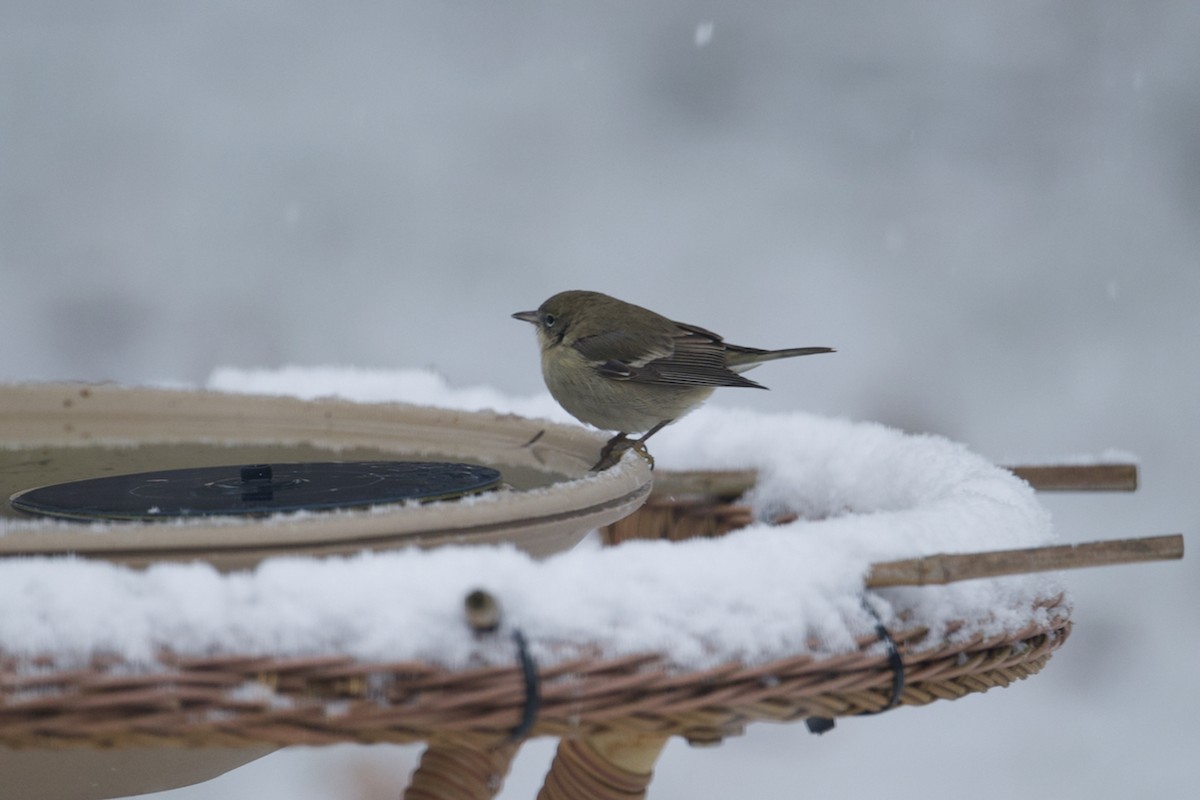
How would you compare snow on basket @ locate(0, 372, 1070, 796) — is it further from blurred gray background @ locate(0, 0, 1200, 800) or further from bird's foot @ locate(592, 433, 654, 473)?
blurred gray background @ locate(0, 0, 1200, 800)

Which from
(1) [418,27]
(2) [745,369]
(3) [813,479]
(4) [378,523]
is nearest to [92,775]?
(4) [378,523]

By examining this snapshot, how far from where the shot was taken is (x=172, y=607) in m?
0.88

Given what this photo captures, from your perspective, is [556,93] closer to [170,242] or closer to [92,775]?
[170,242]

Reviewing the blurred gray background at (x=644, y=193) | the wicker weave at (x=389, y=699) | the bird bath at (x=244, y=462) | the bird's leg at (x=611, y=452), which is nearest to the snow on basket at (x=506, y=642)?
the wicker weave at (x=389, y=699)

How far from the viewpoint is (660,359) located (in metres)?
2.66

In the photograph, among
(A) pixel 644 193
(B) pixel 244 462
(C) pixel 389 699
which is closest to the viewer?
(C) pixel 389 699

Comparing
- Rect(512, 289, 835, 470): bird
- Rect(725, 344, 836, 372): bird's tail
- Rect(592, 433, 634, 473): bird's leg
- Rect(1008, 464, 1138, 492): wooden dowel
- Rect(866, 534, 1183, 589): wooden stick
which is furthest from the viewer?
Rect(725, 344, 836, 372): bird's tail

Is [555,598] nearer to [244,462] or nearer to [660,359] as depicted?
[244,462]

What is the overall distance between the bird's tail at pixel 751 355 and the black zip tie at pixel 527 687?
1.87 m

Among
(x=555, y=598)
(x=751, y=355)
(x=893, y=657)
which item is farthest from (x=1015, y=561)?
(x=751, y=355)

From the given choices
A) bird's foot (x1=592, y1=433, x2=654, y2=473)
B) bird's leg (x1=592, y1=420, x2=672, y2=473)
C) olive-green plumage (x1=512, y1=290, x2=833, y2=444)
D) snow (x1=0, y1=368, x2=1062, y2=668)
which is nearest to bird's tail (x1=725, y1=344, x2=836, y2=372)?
olive-green plumage (x1=512, y1=290, x2=833, y2=444)

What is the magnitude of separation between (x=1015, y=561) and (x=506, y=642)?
0.44m

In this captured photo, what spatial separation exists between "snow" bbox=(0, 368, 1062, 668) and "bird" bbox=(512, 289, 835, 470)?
1.29 metres

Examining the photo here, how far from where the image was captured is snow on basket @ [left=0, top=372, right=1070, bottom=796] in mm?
855
